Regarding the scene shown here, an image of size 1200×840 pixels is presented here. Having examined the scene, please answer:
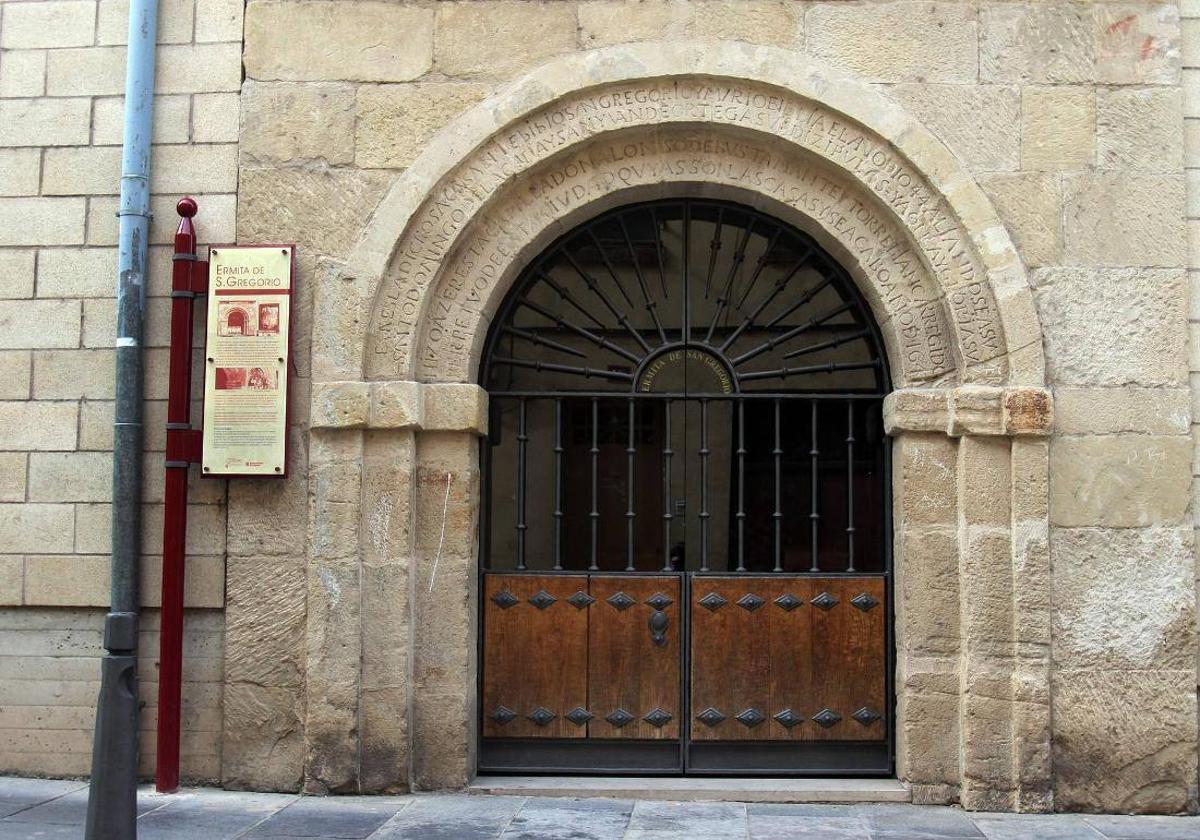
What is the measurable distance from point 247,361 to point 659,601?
2.48 m

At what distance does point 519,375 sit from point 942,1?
9.75 feet

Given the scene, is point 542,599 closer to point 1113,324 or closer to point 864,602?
point 864,602

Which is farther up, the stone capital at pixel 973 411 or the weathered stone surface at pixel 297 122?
the weathered stone surface at pixel 297 122

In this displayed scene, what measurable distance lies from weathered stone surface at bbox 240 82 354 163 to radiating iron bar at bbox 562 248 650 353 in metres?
1.31

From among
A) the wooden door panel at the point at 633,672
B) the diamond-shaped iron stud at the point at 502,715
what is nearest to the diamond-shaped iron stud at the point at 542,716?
the diamond-shaped iron stud at the point at 502,715

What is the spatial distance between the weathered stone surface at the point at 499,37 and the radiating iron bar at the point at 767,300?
1.68 meters

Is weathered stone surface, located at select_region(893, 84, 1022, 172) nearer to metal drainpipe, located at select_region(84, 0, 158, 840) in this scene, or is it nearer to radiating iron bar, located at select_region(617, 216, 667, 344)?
radiating iron bar, located at select_region(617, 216, 667, 344)

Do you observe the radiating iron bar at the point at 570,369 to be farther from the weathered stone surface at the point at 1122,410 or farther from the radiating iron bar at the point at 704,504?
the weathered stone surface at the point at 1122,410

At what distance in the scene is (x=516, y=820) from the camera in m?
5.60

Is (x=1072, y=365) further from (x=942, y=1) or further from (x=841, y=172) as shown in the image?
(x=942, y=1)

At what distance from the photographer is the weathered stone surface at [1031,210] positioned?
6.04m

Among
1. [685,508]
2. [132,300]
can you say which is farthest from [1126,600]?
[132,300]

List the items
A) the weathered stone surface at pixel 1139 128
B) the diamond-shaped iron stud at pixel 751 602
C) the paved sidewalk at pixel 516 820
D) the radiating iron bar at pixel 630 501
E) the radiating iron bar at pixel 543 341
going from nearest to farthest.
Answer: the paved sidewalk at pixel 516 820, the weathered stone surface at pixel 1139 128, the diamond-shaped iron stud at pixel 751 602, the radiating iron bar at pixel 630 501, the radiating iron bar at pixel 543 341

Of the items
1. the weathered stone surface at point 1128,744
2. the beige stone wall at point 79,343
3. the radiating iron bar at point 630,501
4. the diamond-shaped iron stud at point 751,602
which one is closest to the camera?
the weathered stone surface at point 1128,744
